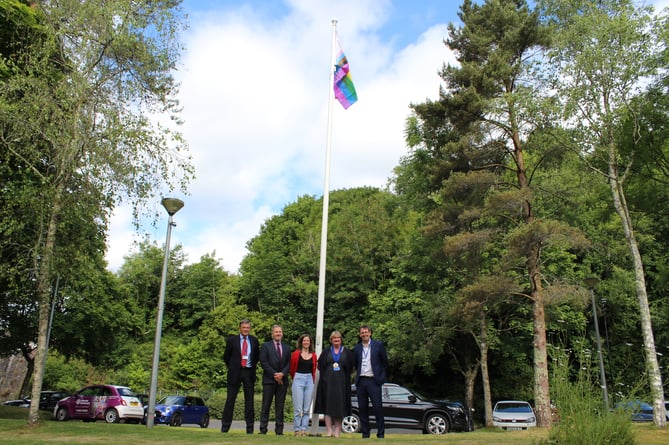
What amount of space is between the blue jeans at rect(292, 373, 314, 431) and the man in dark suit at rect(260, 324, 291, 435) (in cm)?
22

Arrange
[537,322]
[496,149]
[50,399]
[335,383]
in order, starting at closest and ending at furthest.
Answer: [335,383] < [537,322] < [496,149] < [50,399]

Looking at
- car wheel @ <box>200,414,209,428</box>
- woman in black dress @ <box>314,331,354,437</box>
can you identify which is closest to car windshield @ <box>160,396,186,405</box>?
car wheel @ <box>200,414,209,428</box>

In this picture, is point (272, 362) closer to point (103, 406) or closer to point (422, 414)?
point (422, 414)

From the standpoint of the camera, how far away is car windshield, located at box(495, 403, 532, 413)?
21562mm

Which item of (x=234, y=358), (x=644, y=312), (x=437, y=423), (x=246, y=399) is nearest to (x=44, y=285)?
(x=234, y=358)

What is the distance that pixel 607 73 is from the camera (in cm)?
1545

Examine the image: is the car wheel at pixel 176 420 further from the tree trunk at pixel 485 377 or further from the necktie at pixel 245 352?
the necktie at pixel 245 352

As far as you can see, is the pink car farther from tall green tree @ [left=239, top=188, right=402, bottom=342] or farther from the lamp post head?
tall green tree @ [left=239, top=188, right=402, bottom=342]

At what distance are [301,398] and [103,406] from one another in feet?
46.3

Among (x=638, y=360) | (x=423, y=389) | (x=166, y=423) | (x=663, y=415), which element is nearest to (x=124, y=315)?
(x=166, y=423)

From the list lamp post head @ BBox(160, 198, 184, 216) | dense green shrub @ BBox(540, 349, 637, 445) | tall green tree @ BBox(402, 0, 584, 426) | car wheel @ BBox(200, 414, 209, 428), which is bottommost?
car wheel @ BBox(200, 414, 209, 428)

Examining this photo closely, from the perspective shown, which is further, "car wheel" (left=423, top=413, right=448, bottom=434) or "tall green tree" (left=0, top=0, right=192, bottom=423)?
"car wheel" (left=423, top=413, right=448, bottom=434)

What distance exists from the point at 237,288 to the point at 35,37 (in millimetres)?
32642

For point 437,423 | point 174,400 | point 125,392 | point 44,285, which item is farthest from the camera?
point 174,400
